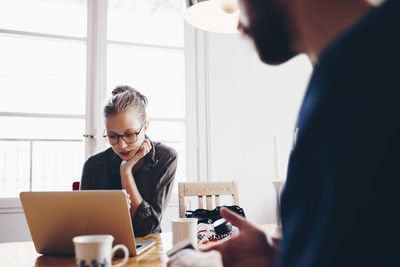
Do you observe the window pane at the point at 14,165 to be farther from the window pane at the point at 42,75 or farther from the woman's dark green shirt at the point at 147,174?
the woman's dark green shirt at the point at 147,174

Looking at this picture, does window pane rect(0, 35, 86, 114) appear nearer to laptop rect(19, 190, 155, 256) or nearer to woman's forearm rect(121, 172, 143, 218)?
woman's forearm rect(121, 172, 143, 218)

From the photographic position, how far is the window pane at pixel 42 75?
2.50m

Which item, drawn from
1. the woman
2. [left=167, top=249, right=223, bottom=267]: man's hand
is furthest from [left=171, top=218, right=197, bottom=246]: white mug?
the woman

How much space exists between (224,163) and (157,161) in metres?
1.21

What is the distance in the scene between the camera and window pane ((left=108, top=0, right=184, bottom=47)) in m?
2.78

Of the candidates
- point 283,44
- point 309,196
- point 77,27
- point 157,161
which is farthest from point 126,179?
point 77,27

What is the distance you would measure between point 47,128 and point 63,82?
1.21ft

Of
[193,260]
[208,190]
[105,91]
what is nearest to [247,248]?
[193,260]

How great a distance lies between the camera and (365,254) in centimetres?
36

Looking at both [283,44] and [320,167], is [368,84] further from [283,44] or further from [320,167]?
[283,44]

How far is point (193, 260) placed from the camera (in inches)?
26.0

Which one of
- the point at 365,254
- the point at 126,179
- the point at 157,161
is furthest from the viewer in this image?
the point at 157,161

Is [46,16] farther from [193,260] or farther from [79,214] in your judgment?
[193,260]

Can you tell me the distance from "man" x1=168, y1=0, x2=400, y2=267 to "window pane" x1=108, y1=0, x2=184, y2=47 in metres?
2.59
